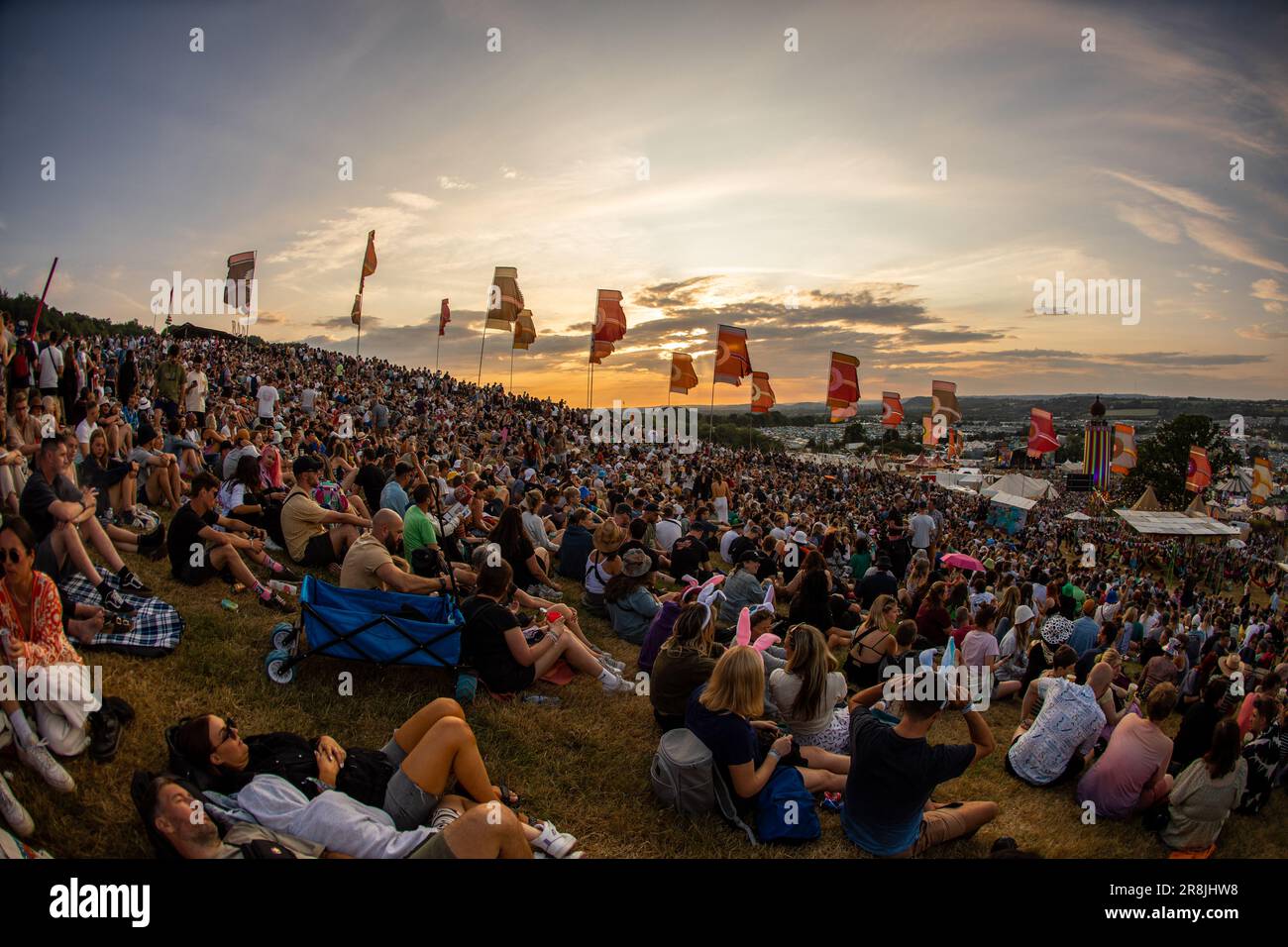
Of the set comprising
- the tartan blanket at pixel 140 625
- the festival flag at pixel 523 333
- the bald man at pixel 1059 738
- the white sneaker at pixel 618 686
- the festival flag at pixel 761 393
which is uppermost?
the festival flag at pixel 523 333

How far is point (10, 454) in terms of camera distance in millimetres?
7012

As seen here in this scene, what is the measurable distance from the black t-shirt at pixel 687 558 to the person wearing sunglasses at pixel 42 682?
7247mm

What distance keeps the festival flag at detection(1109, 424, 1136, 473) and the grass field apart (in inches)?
1405

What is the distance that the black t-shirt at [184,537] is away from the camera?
21.4ft

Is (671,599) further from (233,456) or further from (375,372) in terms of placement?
(375,372)

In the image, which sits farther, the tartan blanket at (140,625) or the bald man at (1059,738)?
the bald man at (1059,738)

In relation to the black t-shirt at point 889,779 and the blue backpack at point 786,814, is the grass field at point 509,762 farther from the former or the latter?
the black t-shirt at point 889,779

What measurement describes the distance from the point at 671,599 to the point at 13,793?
4.84 meters

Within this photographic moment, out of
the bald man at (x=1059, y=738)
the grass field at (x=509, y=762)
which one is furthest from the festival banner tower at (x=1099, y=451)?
the grass field at (x=509, y=762)

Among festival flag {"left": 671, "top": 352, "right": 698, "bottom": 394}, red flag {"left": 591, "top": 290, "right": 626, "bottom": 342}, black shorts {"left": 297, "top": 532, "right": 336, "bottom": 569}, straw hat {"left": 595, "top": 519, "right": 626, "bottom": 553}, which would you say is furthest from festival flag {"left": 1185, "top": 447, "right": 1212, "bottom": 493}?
black shorts {"left": 297, "top": 532, "right": 336, "bottom": 569}

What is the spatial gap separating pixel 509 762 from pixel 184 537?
4.20 metres

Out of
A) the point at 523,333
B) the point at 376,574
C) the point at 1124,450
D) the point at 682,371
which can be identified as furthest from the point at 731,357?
the point at 1124,450

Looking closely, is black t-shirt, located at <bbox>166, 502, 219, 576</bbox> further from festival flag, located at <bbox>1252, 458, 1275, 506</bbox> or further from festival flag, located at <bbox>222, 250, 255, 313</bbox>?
festival flag, located at <bbox>1252, 458, 1275, 506</bbox>
